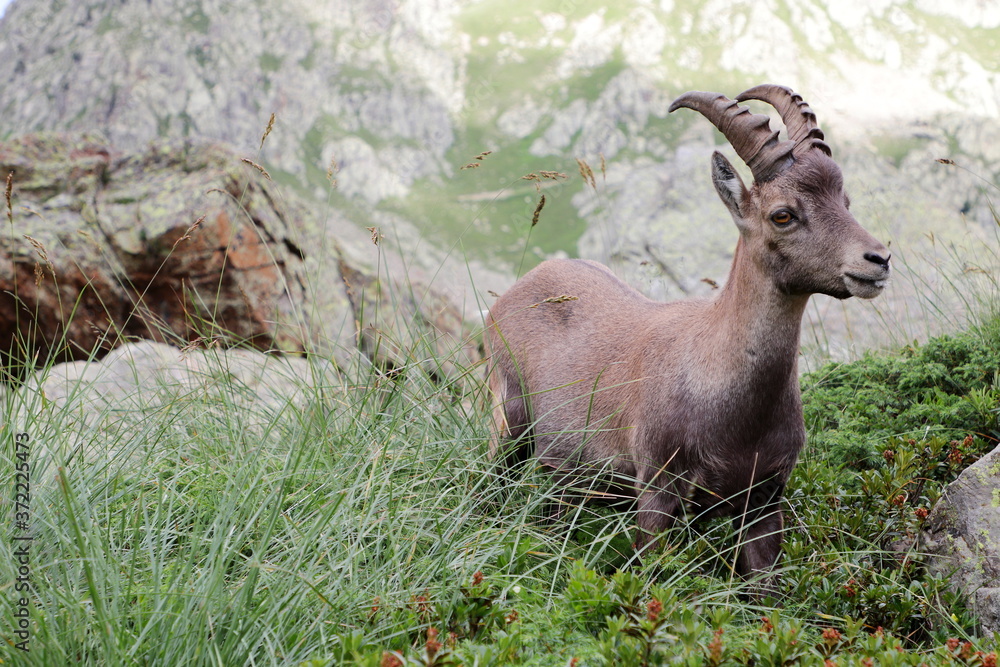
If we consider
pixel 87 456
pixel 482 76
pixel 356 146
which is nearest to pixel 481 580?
pixel 87 456

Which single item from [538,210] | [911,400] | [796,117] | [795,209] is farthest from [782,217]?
[911,400]

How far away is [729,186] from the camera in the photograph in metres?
3.96

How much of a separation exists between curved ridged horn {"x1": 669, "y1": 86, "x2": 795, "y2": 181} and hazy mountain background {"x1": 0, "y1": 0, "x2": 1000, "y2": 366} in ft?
334

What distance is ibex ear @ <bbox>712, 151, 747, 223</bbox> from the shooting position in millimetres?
3945

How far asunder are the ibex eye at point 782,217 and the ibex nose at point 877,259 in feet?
1.36

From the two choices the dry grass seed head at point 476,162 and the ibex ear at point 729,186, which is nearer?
the ibex ear at point 729,186

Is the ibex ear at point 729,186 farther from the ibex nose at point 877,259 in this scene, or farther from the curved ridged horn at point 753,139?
the ibex nose at point 877,259

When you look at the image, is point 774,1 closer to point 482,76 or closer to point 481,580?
point 482,76

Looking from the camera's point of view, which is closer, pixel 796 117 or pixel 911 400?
pixel 796 117

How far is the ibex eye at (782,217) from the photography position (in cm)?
370

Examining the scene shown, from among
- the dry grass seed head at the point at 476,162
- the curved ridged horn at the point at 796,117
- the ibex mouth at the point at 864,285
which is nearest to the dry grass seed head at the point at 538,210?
the dry grass seed head at the point at 476,162

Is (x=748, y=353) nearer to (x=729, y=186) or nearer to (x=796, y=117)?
(x=729, y=186)

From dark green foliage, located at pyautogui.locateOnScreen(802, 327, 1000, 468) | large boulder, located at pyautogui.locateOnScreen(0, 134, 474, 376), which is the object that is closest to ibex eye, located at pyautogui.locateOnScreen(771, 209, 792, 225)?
dark green foliage, located at pyautogui.locateOnScreen(802, 327, 1000, 468)

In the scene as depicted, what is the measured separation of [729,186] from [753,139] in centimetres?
26
